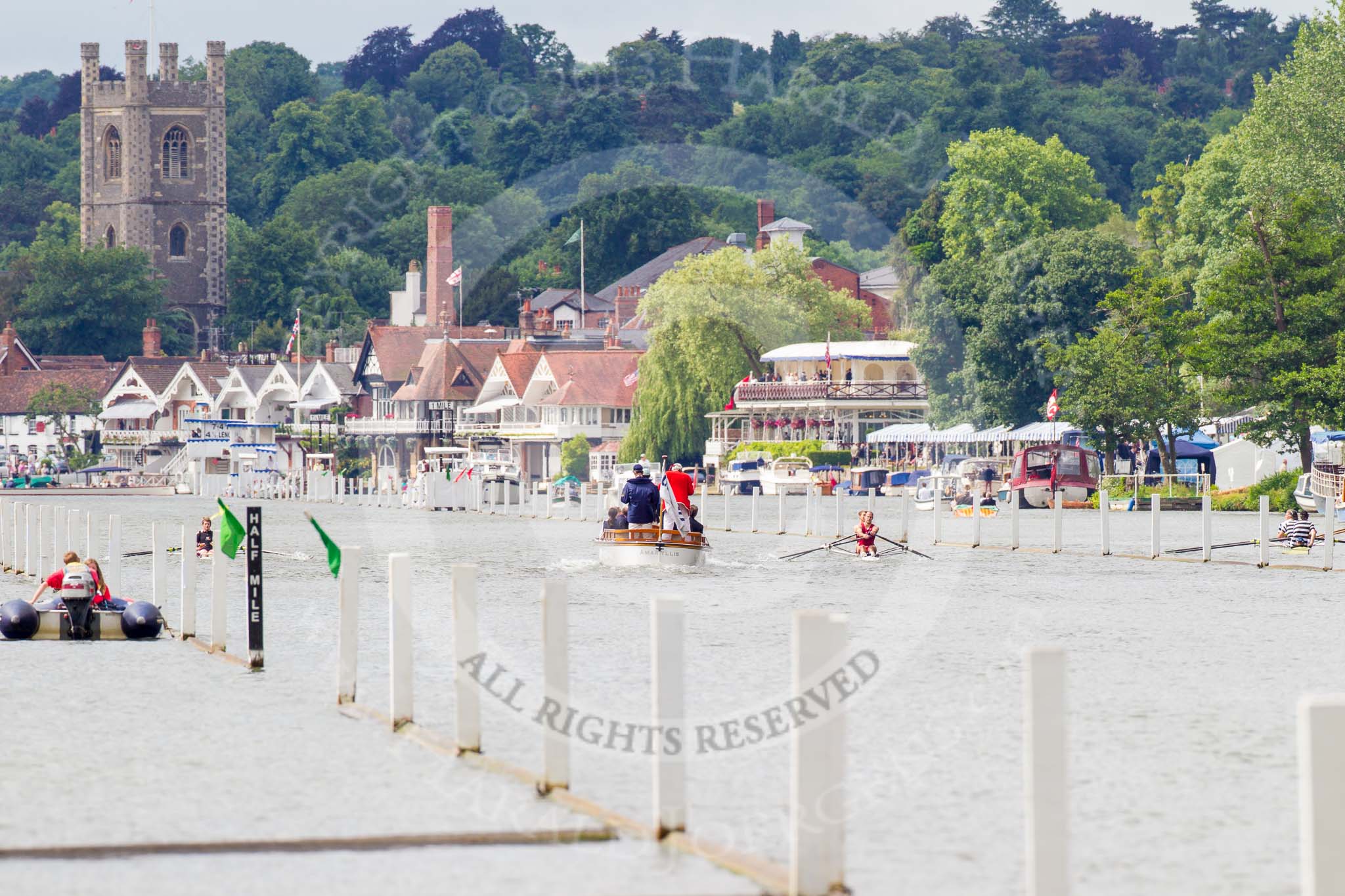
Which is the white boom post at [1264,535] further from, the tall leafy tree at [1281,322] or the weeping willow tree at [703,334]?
the weeping willow tree at [703,334]

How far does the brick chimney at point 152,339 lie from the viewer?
182250 mm

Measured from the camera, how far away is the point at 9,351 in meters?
182

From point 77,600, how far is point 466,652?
1272 centimetres

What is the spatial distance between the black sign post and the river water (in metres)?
0.44

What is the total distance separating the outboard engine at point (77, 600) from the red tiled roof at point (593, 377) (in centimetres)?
10261

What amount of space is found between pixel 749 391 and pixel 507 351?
96.8ft

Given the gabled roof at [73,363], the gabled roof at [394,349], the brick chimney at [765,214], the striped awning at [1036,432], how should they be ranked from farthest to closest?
the gabled roof at [73,363]
the brick chimney at [765,214]
the gabled roof at [394,349]
the striped awning at [1036,432]

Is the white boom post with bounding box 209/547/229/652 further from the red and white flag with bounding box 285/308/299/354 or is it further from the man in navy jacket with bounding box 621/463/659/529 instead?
the red and white flag with bounding box 285/308/299/354

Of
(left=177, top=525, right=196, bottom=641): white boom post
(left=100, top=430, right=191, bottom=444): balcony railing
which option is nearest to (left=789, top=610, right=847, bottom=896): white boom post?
(left=177, top=525, right=196, bottom=641): white boom post

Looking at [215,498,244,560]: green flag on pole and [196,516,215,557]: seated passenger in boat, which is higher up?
[215,498,244,560]: green flag on pole

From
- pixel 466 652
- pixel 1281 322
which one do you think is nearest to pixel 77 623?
pixel 466 652

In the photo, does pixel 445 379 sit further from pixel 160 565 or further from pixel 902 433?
pixel 160 565

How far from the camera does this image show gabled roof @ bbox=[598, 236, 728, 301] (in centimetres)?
15762

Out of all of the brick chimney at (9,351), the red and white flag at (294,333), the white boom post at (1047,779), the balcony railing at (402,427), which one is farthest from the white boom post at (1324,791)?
the brick chimney at (9,351)
